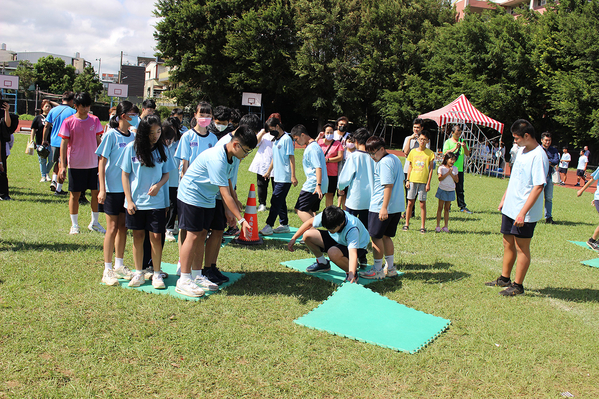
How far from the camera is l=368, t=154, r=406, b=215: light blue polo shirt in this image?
5.43 metres

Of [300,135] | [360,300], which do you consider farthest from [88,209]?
[360,300]

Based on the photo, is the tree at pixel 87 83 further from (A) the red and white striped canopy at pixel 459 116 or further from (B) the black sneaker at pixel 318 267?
(B) the black sneaker at pixel 318 267

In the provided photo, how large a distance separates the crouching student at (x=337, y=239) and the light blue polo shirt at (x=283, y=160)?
2.14 m

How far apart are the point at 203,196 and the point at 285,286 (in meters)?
1.47

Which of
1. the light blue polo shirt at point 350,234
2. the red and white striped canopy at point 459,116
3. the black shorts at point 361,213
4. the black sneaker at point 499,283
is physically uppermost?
the red and white striped canopy at point 459,116

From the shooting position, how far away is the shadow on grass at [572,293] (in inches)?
214

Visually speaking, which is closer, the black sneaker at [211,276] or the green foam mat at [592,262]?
the black sneaker at [211,276]

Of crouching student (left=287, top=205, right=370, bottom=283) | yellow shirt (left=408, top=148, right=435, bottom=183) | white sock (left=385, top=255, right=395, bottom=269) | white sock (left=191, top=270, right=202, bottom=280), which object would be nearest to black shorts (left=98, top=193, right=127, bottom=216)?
white sock (left=191, top=270, right=202, bottom=280)

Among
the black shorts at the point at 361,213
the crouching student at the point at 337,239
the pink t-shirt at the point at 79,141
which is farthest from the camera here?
the pink t-shirt at the point at 79,141

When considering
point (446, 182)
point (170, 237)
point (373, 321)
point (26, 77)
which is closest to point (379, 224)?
point (373, 321)

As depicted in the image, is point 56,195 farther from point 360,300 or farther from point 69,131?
point 360,300

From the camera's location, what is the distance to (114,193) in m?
4.89

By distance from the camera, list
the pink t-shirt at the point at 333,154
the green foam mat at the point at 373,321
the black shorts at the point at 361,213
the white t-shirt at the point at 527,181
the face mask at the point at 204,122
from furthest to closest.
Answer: the pink t-shirt at the point at 333,154 < the black shorts at the point at 361,213 < the face mask at the point at 204,122 < the white t-shirt at the point at 527,181 < the green foam mat at the point at 373,321

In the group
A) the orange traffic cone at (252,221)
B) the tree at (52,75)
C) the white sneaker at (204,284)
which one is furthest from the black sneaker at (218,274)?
the tree at (52,75)
